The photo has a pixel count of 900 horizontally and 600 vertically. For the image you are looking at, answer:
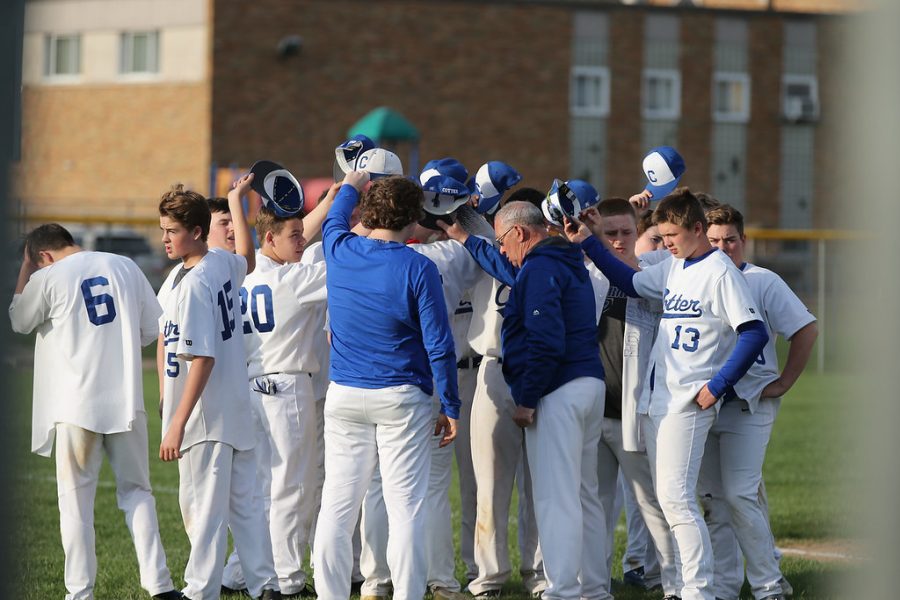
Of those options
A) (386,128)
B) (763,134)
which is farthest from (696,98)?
(386,128)

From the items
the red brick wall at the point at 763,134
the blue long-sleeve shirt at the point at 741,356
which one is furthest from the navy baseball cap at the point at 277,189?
the red brick wall at the point at 763,134

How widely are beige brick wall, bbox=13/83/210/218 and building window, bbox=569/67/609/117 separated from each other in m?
10.8

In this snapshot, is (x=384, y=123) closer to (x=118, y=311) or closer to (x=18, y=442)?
(x=118, y=311)

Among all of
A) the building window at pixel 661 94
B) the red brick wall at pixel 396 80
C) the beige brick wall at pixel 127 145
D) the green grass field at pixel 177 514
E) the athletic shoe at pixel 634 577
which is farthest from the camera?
the building window at pixel 661 94

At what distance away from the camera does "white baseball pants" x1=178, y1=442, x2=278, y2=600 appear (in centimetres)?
479

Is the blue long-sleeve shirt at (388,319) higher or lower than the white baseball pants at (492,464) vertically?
higher

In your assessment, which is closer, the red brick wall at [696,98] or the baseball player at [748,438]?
the baseball player at [748,438]

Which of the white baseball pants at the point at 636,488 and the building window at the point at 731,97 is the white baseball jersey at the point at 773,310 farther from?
the building window at the point at 731,97

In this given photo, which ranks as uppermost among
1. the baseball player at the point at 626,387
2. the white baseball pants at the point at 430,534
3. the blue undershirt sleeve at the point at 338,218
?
the blue undershirt sleeve at the point at 338,218

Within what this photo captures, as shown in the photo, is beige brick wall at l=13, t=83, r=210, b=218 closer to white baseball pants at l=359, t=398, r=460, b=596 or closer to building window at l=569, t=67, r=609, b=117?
building window at l=569, t=67, r=609, b=117

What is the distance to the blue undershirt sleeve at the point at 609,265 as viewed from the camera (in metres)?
5.00

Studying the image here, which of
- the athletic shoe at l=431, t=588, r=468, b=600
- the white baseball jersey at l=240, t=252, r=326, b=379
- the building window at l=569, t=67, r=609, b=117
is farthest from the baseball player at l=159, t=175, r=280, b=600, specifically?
the building window at l=569, t=67, r=609, b=117

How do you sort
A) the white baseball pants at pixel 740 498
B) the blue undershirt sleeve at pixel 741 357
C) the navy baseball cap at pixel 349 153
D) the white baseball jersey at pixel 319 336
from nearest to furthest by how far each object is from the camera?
the blue undershirt sleeve at pixel 741 357, the white baseball pants at pixel 740 498, the navy baseball cap at pixel 349 153, the white baseball jersey at pixel 319 336

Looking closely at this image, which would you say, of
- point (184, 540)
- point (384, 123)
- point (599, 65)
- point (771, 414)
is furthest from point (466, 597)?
point (599, 65)
